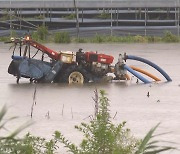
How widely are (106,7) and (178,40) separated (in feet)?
11.5

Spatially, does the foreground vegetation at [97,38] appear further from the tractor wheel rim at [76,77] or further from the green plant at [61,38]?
the tractor wheel rim at [76,77]

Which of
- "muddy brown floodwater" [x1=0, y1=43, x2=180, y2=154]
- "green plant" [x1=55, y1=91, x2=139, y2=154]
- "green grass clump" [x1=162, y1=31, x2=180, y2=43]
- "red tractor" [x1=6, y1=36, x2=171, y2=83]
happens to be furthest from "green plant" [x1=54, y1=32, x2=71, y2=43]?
"green plant" [x1=55, y1=91, x2=139, y2=154]

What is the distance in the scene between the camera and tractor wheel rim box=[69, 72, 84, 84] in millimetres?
13164

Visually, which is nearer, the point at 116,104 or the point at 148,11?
the point at 116,104

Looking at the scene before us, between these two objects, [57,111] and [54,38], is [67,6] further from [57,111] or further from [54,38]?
[57,111]

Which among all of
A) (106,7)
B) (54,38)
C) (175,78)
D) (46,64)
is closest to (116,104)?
(46,64)

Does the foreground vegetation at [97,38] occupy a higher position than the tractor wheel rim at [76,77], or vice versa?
the tractor wheel rim at [76,77]

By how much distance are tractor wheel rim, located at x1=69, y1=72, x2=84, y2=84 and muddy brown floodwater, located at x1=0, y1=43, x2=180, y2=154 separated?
239 mm

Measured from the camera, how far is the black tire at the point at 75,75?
1310 cm

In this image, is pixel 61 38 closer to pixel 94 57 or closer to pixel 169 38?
pixel 169 38

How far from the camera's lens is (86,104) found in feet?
34.9

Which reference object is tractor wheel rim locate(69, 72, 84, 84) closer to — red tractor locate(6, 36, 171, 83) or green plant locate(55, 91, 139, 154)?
red tractor locate(6, 36, 171, 83)

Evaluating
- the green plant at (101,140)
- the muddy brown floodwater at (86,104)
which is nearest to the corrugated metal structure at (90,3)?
the muddy brown floodwater at (86,104)

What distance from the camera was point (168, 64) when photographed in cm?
1692
